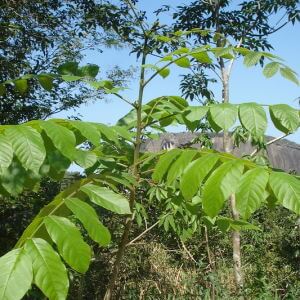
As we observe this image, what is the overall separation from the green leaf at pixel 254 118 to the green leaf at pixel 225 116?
1.4 inches

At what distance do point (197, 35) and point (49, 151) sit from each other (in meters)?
5.19

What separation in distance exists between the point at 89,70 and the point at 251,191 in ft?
3.69

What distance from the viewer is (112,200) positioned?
142 cm

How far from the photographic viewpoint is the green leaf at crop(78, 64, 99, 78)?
216 centimetres

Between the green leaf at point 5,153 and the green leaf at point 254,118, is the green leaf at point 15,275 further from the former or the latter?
the green leaf at point 254,118

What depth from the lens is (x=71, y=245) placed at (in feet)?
3.87

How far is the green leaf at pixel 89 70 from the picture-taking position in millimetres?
2164

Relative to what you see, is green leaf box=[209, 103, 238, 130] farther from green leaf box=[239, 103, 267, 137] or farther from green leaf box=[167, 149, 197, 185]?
green leaf box=[167, 149, 197, 185]

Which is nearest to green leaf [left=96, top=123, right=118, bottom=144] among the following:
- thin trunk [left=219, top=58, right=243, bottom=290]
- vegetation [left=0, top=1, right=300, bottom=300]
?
vegetation [left=0, top=1, right=300, bottom=300]

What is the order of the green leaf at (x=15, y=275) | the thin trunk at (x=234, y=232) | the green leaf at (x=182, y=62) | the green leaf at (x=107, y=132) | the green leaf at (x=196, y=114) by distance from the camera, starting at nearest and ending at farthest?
the green leaf at (x=15, y=275)
the green leaf at (x=107, y=132)
the green leaf at (x=196, y=114)
the green leaf at (x=182, y=62)
the thin trunk at (x=234, y=232)


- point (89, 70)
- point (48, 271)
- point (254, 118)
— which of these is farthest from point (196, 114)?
point (48, 271)

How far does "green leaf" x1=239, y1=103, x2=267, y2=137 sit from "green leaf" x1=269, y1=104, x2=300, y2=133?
0.06 meters

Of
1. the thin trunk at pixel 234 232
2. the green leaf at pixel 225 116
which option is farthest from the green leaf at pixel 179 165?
the thin trunk at pixel 234 232

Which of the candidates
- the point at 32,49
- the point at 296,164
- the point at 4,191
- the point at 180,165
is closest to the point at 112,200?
the point at 180,165
